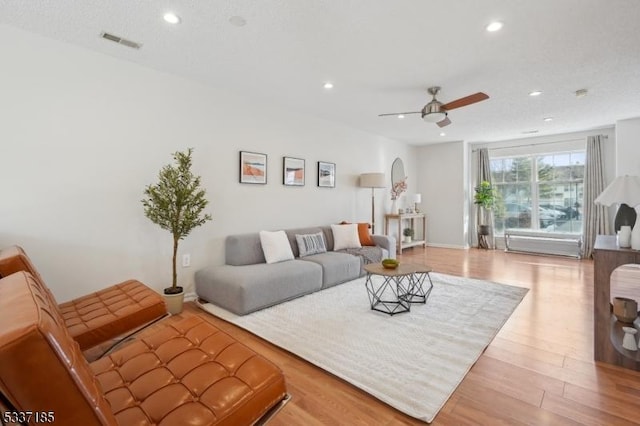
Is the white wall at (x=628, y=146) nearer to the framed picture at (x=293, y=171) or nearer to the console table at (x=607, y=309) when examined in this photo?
the console table at (x=607, y=309)

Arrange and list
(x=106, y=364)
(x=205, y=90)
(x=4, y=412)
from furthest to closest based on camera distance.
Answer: (x=205, y=90) → (x=106, y=364) → (x=4, y=412)

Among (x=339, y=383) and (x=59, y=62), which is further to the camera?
(x=59, y=62)

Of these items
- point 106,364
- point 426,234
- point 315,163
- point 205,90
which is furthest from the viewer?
point 426,234

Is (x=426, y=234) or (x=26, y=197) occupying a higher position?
(x=26, y=197)

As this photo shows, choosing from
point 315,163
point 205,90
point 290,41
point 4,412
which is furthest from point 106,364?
point 315,163

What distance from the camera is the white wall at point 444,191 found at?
724cm

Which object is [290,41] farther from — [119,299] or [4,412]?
[4,412]

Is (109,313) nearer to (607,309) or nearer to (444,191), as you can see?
(607,309)

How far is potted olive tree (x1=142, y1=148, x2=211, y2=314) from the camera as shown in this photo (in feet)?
9.85

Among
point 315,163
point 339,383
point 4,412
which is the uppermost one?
point 315,163

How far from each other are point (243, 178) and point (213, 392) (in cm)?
308

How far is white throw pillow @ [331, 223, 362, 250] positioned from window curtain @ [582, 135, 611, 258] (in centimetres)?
482

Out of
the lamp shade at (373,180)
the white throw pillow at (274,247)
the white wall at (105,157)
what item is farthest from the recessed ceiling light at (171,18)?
the lamp shade at (373,180)

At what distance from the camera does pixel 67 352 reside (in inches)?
29.7
